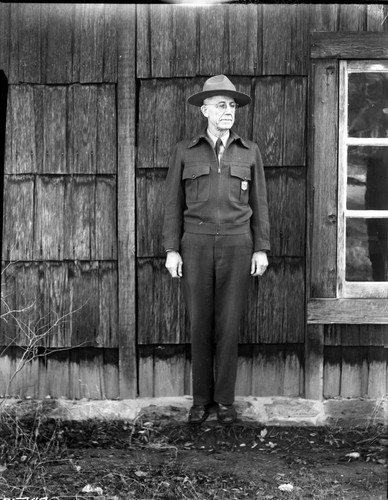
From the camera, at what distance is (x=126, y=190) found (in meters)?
5.54

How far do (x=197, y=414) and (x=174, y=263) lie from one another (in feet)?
3.28

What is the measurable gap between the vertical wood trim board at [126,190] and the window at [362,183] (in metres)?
1.38

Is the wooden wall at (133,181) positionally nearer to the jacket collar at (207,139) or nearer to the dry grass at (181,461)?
the jacket collar at (207,139)

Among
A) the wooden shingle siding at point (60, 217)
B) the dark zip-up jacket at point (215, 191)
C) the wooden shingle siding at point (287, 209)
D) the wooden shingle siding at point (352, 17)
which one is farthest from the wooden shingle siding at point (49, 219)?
the wooden shingle siding at point (352, 17)

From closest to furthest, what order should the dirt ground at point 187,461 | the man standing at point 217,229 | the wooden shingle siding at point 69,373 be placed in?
the dirt ground at point 187,461 → the man standing at point 217,229 → the wooden shingle siding at point 69,373

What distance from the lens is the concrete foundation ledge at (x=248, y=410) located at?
553cm

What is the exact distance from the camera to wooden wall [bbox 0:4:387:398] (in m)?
5.47

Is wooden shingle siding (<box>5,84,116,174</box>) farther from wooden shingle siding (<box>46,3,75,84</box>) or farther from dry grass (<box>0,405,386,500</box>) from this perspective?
dry grass (<box>0,405,386,500</box>)

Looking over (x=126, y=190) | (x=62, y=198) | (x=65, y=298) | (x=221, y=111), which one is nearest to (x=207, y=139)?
(x=221, y=111)

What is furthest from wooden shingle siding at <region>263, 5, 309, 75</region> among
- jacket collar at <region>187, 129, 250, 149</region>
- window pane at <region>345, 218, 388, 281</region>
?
window pane at <region>345, 218, 388, 281</region>

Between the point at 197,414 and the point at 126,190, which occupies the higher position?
the point at 126,190

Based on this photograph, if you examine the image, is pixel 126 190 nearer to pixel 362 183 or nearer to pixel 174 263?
pixel 174 263

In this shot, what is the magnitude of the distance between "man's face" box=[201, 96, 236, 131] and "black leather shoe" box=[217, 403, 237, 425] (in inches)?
70.5

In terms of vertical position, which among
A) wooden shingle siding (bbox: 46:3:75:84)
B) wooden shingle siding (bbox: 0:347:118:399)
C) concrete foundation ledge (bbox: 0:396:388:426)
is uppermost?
wooden shingle siding (bbox: 46:3:75:84)
